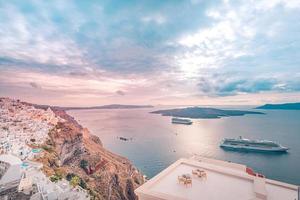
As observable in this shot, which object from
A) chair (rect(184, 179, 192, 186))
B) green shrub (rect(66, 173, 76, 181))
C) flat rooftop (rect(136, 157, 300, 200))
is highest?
chair (rect(184, 179, 192, 186))

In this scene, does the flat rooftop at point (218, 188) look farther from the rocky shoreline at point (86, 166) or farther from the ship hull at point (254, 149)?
the ship hull at point (254, 149)

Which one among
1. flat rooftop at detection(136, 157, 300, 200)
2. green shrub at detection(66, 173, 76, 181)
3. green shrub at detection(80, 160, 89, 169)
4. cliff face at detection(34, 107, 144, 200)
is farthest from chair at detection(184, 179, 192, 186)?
green shrub at detection(80, 160, 89, 169)

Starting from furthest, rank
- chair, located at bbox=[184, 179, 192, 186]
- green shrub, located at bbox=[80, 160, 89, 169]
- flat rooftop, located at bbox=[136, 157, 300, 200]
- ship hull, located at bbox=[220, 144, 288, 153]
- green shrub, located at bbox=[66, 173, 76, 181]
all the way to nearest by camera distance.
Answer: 1. ship hull, located at bbox=[220, 144, 288, 153]
2. green shrub, located at bbox=[80, 160, 89, 169]
3. green shrub, located at bbox=[66, 173, 76, 181]
4. chair, located at bbox=[184, 179, 192, 186]
5. flat rooftop, located at bbox=[136, 157, 300, 200]

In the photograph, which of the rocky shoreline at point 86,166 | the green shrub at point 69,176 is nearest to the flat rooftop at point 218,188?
the green shrub at point 69,176

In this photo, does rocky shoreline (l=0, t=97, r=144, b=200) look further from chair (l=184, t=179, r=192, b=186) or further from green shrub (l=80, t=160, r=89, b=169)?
chair (l=184, t=179, r=192, b=186)

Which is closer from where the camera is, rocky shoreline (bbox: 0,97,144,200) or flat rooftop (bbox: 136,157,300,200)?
flat rooftop (bbox: 136,157,300,200)

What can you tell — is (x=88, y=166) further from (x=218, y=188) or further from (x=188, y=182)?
(x=218, y=188)

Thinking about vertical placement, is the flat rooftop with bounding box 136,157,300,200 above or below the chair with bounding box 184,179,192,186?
below
